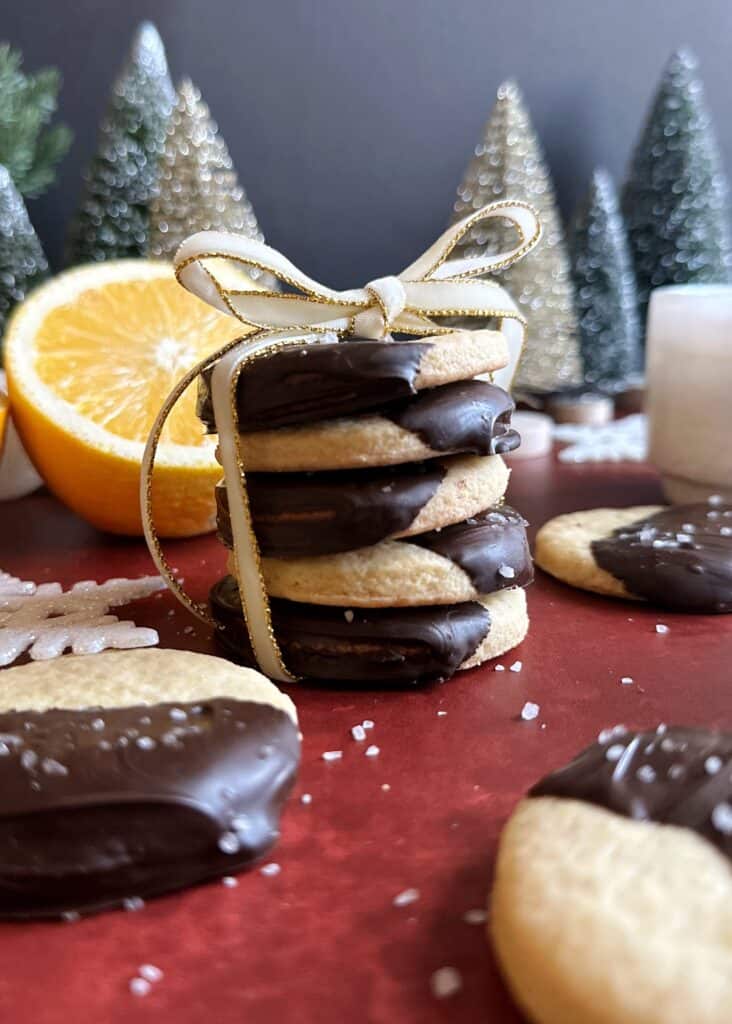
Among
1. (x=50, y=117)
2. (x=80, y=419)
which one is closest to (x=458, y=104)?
(x=50, y=117)

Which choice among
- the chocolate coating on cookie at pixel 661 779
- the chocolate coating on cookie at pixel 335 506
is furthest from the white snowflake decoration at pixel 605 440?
the chocolate coating on cookie at pixel 661 779

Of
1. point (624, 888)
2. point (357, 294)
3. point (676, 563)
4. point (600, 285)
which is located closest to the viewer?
point (624, 888)

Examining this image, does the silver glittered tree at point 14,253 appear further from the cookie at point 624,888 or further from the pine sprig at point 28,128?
the cookie at point 624,888

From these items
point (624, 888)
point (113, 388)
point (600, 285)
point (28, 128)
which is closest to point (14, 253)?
point (28, 128)

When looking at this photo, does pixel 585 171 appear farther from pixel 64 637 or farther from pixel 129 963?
pixel 129 963

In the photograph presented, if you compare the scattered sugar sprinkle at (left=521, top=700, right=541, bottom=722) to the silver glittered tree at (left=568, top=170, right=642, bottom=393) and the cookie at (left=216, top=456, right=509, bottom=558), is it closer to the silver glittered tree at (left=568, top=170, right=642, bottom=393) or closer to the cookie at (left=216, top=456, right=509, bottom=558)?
the cookie at (left=216, top=456, right=509, bottom=558)

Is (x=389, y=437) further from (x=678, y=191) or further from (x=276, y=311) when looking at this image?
(x=678, y=191)

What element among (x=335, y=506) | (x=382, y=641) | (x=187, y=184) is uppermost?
(x=187, y=184)
